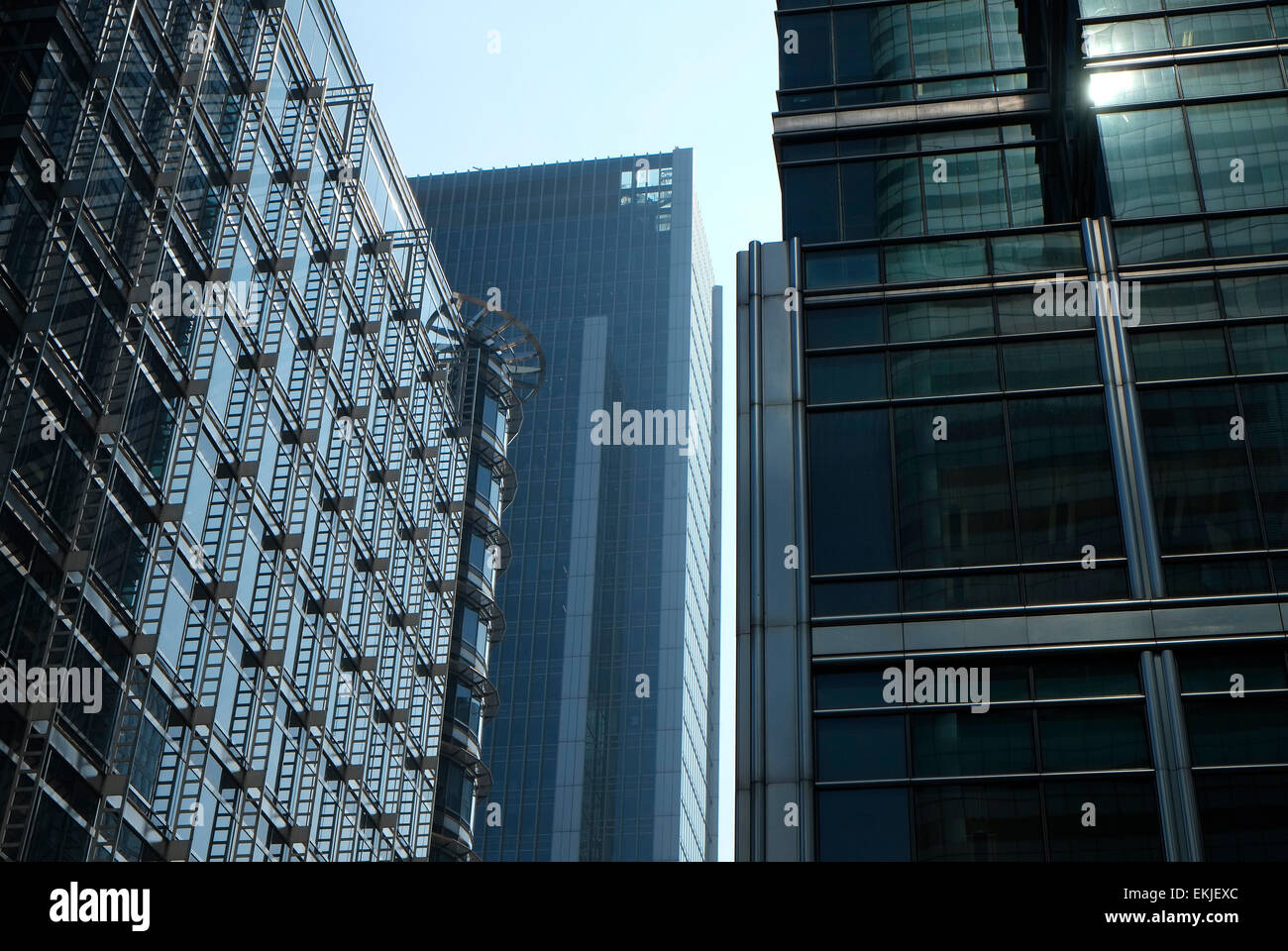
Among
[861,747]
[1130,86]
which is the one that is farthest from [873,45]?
[861,747]

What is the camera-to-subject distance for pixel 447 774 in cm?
6562

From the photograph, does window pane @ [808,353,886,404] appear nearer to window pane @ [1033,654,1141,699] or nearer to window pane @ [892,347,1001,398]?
window pane @ [892,347,1001,398]

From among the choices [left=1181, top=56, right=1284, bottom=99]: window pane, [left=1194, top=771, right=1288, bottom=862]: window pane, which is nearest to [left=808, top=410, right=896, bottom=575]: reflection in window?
[left=1194, top=771, right=1288, bottom=862]: window pane

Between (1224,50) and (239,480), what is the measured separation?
2755cm

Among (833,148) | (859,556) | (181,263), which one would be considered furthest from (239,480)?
(859,556)

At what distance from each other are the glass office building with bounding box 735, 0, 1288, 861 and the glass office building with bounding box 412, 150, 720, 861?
86739 millimetres

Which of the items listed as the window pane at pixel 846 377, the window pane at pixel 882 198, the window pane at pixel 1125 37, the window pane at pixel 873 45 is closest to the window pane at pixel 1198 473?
the window pane at pixel 846 377

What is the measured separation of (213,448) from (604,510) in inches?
3651

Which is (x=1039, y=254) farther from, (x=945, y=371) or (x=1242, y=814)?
(x=1242, y=814)

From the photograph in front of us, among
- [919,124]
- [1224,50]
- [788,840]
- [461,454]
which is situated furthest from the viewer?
[461,454]

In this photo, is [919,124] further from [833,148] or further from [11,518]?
[11,518]

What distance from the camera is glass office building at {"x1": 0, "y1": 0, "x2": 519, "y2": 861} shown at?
1256 inches

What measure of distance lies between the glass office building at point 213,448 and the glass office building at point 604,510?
183 ft

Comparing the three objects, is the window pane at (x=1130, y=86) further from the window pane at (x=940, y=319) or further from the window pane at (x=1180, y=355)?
the window pane at (x=1180, y=355)
